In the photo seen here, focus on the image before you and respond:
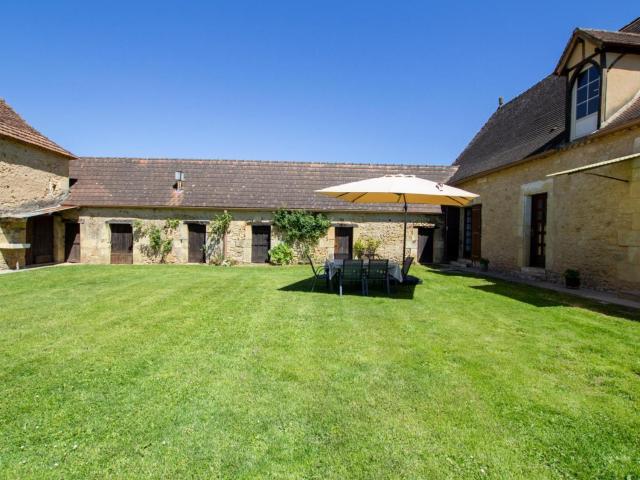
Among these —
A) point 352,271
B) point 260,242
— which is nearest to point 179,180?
point 260,242

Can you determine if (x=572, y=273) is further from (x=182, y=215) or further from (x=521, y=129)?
(x=182, y=215)

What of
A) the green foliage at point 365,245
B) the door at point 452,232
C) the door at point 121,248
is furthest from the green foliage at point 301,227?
the door at point 121,248

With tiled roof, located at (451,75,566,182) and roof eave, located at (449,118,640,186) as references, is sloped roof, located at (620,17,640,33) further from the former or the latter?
roof eave, located at (449,118,640,186)

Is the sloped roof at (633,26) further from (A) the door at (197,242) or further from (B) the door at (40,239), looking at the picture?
(B) the door at (40,239)

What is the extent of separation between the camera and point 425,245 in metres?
16.1

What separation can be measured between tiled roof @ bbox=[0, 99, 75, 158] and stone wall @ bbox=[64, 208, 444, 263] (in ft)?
9.08

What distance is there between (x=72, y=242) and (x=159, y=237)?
3979 mm

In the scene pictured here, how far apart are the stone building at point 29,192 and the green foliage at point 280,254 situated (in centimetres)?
849

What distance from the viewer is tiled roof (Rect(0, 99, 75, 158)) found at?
39.7ft

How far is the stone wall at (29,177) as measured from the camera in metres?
12.1

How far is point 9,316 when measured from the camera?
580cm

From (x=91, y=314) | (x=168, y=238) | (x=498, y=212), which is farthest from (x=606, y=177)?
(x=168, y=238)

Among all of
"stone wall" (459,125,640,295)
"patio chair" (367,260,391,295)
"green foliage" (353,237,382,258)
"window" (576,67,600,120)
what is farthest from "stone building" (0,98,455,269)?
"patio chair" (367,260,391,295)

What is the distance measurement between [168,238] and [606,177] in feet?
49.3
